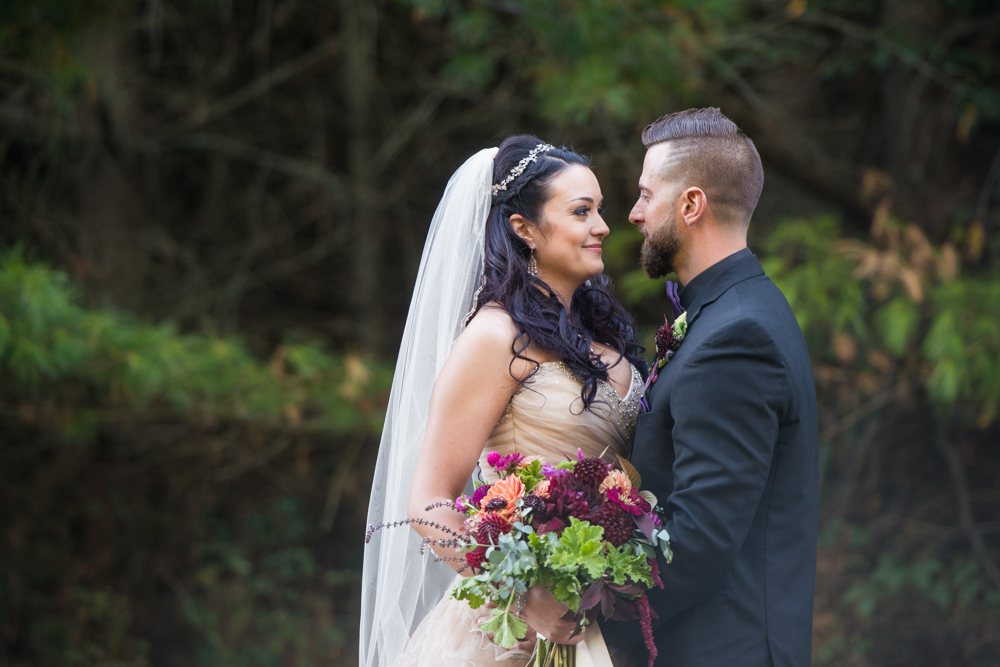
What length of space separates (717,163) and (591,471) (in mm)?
855

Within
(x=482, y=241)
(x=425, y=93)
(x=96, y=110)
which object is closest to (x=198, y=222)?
(x=96, y=110)

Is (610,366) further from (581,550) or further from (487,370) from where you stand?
(581,550)

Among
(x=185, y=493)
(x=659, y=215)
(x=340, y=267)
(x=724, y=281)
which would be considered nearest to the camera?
(x=724, y=281)

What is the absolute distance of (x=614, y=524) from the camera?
179 centimetres

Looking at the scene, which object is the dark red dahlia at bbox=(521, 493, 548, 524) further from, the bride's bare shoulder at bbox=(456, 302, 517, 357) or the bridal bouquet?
the bride's bare shoulder at bbox=(456, 302, 517, 357)

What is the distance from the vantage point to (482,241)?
8.46 ft

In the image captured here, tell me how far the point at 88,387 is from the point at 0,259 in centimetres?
100

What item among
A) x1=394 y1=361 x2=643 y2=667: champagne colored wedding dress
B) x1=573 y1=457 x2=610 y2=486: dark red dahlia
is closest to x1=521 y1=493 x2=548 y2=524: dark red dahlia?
x1=573 y1=457 x2=610 y2=486: dark red dahlia

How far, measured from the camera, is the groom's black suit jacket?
5.95 ft

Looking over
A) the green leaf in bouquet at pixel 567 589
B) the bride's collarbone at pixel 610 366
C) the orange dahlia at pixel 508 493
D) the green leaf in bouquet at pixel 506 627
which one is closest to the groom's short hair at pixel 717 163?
the bride's collarbone at pixel 610 366

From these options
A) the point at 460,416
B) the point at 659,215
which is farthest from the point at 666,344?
the point at 460,416

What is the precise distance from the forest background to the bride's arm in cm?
226

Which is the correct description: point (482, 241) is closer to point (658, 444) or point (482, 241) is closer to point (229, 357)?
point (658, 444)

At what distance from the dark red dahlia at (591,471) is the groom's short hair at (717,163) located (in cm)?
73
